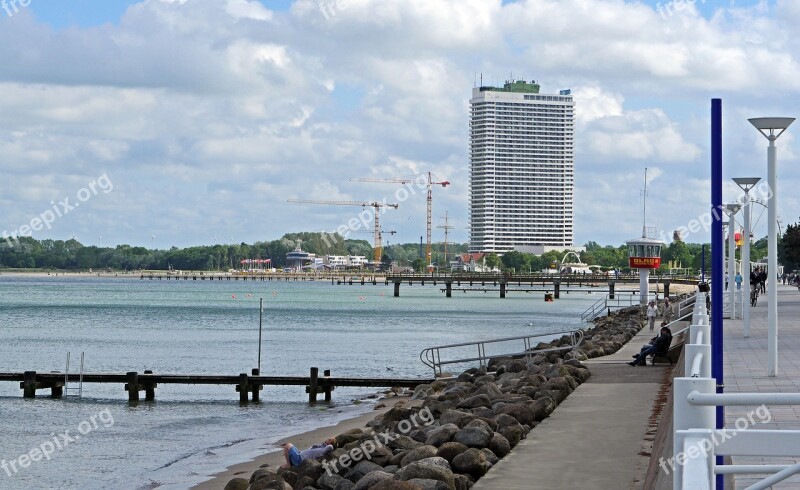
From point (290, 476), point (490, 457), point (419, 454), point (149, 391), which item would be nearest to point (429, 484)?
point (419, 454)

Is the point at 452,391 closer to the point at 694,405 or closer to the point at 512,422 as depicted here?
the point at 512,422

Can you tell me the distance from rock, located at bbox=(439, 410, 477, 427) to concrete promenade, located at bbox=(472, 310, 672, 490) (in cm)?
95

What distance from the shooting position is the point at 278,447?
22906 millimetres

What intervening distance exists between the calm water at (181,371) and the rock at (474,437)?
6879 mm

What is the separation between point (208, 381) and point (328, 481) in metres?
17.8

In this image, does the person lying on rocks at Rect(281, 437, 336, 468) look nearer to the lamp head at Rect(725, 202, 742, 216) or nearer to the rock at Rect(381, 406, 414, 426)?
the rock at Rect(381, 406, 414, 426)

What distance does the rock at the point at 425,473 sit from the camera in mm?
11797

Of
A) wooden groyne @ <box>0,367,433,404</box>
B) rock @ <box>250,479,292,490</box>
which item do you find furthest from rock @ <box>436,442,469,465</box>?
wooden groyne @ <box>0,367,433,404</box>

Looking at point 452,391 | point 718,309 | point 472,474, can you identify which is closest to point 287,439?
point 452,391

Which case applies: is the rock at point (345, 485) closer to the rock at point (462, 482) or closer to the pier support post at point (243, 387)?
the rock at point (462, 482)

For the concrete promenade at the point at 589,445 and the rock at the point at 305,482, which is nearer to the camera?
the concrete promenade at the point at 589,445

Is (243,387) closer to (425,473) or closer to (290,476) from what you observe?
(290,476)

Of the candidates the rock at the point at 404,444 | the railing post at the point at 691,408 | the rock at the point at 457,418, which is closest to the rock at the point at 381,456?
the rock at the point at 404,444

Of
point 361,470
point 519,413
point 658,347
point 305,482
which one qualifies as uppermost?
point 658,347
